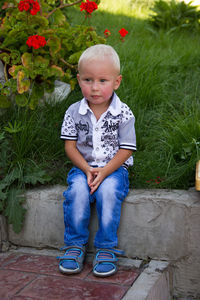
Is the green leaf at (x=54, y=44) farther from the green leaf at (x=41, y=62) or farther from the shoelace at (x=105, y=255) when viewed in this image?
the shoelace at (x=105, y=255)

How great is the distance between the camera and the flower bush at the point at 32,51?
3.02m

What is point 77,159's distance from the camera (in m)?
2.63

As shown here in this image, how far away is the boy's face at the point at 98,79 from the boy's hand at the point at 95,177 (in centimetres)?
43

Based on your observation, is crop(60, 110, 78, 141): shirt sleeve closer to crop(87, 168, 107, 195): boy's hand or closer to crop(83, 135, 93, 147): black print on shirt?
crop(83, 135, 93, 147): black print on shirt

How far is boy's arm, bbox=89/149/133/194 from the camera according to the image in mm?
2487

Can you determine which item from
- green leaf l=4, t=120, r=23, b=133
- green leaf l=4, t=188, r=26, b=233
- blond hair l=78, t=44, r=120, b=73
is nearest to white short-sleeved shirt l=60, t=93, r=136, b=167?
blond hair l=78, t=44, r=120, b=73

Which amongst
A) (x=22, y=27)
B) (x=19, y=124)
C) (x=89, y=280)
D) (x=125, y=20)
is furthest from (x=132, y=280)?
(x=125, y=20)

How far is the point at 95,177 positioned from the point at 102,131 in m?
0.30

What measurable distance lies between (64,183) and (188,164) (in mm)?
871

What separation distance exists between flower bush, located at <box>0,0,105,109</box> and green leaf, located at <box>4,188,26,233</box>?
715 mm

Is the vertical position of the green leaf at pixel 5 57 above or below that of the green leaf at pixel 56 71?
above

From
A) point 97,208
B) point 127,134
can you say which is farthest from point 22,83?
point 97,208

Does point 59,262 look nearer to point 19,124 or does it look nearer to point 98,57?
point 19,124

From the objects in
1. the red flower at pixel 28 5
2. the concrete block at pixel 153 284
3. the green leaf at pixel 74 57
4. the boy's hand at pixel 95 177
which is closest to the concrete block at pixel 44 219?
the boy's hand at pixel 95 177
